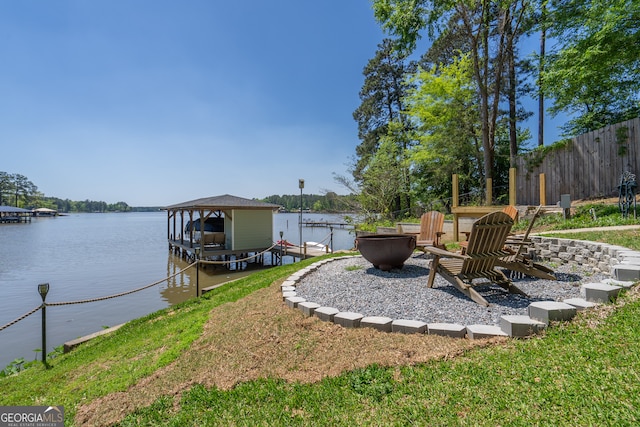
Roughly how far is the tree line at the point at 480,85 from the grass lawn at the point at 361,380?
940cm

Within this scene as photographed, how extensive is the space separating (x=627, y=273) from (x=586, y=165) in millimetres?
8364

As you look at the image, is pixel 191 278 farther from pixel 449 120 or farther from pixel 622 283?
pixel 449 120

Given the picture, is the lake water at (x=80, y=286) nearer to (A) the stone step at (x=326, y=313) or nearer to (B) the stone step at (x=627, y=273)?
(A) the stone step at (x=326, y=313)

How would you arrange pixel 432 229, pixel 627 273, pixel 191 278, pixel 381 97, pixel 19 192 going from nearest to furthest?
pixel 627 273 < pixel 432 229 < pixel 191 278 < pixel 381 97 < pixel 19 192

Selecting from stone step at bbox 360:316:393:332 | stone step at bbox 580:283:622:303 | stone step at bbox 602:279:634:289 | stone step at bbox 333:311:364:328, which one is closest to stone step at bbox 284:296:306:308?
stone step at bbox 333:311:364:328

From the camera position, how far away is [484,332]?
2326mm

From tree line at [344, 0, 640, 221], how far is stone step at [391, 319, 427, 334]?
920cm

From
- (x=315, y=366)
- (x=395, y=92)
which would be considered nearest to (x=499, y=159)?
(x=395, y=92)

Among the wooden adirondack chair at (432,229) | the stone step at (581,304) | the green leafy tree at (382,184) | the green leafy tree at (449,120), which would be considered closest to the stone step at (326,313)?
the stone step at (581,304)

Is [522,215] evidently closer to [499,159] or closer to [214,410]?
[499,159]

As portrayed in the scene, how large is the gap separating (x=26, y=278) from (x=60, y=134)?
8893 millimetres

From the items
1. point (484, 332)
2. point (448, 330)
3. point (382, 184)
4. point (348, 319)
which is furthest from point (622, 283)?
point (382, 184)

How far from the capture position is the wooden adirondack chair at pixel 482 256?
11.3ft

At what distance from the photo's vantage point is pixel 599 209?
302 inches
